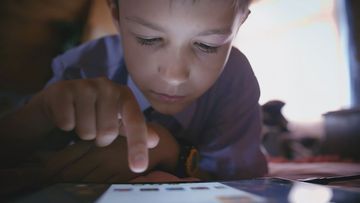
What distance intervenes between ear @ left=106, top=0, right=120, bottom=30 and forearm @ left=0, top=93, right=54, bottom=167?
0.46ft

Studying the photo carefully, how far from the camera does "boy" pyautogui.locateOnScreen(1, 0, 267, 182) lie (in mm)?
380

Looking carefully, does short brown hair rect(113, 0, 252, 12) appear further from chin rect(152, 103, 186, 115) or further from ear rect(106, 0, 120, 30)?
chin rect(152, 103, 186, 115)

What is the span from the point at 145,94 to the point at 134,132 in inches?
4.2

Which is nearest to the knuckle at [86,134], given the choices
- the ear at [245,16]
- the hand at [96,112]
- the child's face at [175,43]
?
the hand at [96,112]

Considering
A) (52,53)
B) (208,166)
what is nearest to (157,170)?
(208,166)

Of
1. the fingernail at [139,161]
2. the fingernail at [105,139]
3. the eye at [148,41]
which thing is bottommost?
the fingernail at [139,161]

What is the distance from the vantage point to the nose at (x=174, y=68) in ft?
1.40

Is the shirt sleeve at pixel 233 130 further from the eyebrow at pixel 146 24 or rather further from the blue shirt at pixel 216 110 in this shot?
the eyebrow at pixel 146 24

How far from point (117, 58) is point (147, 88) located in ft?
0.21

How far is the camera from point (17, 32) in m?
0.43

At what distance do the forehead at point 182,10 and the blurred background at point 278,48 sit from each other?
0.18 ft

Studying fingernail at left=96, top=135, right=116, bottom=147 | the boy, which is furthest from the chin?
fingernail at left=96, top=135, right=116, bottom=147

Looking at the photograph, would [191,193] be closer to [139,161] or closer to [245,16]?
[139,161]

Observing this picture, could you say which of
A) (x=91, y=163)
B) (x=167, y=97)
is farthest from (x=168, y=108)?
(x=91, y=163)
